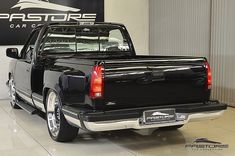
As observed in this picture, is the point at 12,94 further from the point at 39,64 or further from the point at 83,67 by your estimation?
the point at 83,67

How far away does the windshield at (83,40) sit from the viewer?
6016 millimetres

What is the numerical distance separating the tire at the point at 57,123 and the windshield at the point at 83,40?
1.03 metres

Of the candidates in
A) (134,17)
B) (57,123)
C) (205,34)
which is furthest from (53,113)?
(134,17)

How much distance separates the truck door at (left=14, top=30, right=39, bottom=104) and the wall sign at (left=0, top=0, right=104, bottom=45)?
2129mm

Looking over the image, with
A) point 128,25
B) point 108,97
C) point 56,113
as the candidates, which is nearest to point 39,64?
point 56,113

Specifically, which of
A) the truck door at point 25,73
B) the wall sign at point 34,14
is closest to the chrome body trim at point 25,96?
the truck door at point 25,73

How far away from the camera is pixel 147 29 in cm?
1066

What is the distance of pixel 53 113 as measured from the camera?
5199 mm

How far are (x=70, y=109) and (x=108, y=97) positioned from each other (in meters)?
0.52

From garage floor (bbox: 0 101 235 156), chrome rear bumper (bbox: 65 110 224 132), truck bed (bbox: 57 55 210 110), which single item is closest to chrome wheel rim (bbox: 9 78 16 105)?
garage floor (bbox: 0 101 235 156)

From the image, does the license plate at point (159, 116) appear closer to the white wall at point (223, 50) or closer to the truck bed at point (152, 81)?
the truck bed at point (152, 81)

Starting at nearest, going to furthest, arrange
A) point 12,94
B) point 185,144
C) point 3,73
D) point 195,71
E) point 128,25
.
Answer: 1. point 195,71
2. point 185,144
3. point 12,94
4. point 3,73
5. point 128,25

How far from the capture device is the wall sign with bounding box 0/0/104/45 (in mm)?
9086

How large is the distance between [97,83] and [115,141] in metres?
1.30
